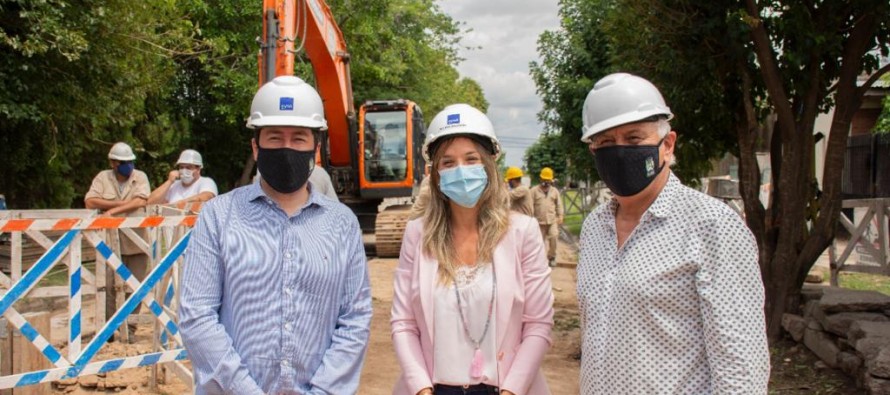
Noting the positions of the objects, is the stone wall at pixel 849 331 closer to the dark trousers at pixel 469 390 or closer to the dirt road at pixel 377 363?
the dirt road at pixel 377 363

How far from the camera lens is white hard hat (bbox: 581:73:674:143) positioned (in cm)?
243

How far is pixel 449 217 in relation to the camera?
3.11m

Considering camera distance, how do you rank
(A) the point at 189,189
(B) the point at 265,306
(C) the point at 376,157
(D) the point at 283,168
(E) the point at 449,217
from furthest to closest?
(C) the point at 376,157
(A) the point at 189,189
(E) the point at 449,217
(D) the point at 283,168
(B) the point at 265,306

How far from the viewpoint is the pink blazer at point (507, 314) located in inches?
111

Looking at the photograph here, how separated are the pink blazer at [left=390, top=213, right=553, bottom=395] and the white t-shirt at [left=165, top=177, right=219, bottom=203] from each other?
590 centimetres

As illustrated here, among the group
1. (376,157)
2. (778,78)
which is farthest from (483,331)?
(376,157)

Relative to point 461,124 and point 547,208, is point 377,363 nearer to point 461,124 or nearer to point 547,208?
point 461,124

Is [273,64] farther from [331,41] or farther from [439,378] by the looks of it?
[439,378]

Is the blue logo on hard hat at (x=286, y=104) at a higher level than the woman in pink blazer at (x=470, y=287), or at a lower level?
higher

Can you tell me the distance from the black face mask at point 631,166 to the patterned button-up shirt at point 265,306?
0.96 m

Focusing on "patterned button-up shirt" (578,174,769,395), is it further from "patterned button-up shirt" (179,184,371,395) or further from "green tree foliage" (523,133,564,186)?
"green tree foliage" (523,133,564,186)

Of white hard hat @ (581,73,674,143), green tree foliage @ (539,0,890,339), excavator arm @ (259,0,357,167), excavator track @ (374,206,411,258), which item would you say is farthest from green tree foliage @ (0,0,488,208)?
white hard hat @ (581,73,674,143)

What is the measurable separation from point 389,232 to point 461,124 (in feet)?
41.7

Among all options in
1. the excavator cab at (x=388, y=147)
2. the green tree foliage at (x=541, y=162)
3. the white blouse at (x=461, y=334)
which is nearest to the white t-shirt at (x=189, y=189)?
the white blouse at (x=461, y=334)
